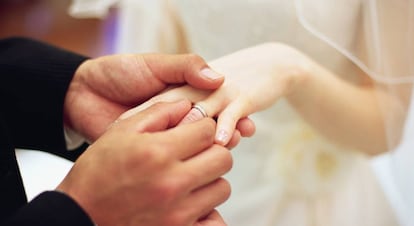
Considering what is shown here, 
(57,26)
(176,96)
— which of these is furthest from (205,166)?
A: (57,26)

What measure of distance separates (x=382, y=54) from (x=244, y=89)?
8.4 inches

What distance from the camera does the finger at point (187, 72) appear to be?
24.6 inches

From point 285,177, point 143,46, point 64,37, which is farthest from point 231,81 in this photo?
point 64,37

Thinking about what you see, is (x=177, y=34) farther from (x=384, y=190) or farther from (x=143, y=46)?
(x=384, y=190)

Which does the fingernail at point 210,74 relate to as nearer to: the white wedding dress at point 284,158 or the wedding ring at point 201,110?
the wedding ring at point 201,110

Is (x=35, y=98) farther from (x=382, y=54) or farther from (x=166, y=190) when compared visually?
(x=382, y=54)

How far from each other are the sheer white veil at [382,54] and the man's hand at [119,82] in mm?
216

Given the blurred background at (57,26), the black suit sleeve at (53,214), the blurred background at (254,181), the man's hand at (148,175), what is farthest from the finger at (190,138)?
the blurred background at (57,26)

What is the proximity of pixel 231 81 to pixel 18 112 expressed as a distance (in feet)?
1.21

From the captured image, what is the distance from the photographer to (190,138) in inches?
20.7

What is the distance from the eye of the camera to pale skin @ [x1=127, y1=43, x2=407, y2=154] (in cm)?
64

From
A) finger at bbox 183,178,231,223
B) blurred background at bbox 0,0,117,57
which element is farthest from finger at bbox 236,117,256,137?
blurred background at bbox 0,0,117,57

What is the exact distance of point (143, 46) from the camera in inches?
42.0

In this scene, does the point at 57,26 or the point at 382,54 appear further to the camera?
the point at 57,26
